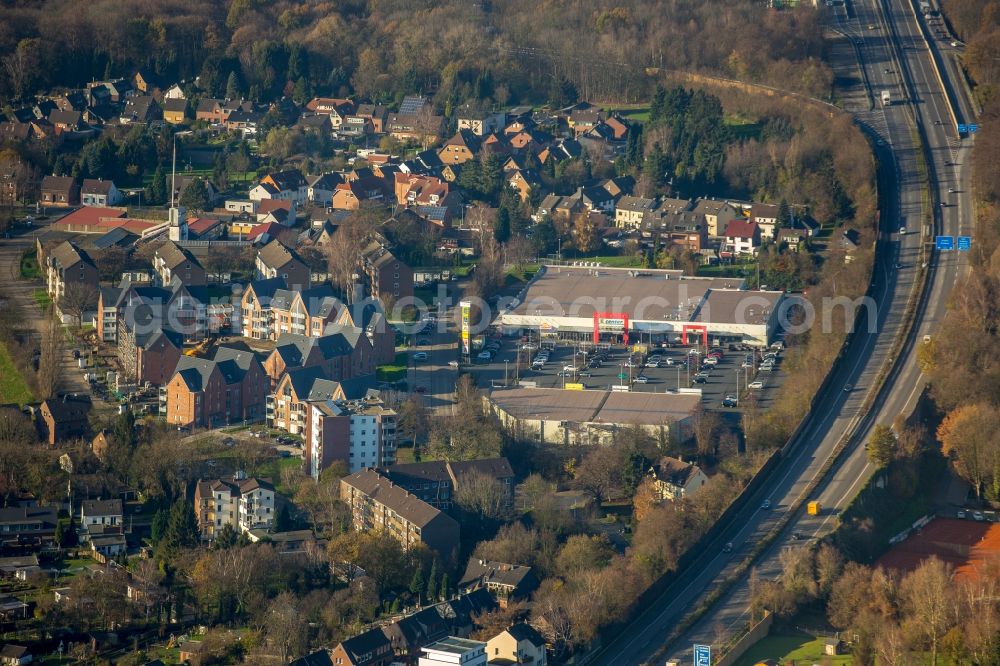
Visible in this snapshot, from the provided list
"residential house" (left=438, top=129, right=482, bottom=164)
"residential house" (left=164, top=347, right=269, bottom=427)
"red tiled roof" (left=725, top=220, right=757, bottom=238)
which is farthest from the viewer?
"residential house" (left=438, top=129, right=482, bottom=164)

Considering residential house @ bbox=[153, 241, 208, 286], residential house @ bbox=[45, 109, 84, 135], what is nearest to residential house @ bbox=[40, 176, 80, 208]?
residential house @ bbox=[45, 109, 84, 135]

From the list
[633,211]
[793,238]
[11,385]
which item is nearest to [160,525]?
[11,385]

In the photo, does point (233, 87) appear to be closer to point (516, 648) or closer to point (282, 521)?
point (282, 521)

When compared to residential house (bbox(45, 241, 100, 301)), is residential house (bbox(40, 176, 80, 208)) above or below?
above

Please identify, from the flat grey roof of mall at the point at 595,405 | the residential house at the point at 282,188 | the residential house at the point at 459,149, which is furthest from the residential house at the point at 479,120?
the flat grey roof of mall at the point at 595,405

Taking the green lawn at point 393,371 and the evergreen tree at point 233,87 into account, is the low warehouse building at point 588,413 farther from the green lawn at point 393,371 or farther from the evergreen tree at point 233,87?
the evergreen tree at point 233,87

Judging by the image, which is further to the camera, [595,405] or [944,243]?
[944,243]

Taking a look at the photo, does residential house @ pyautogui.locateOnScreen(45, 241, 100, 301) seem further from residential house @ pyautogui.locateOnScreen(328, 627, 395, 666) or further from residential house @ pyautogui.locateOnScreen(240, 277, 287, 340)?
residential house @ pyautogui.locateOnScreen(328, 627, 395, 666)
